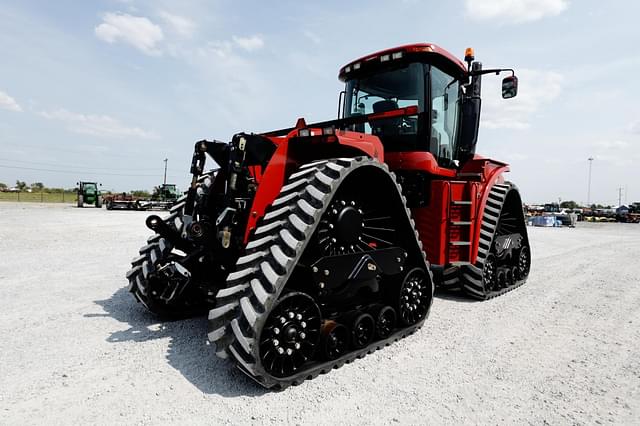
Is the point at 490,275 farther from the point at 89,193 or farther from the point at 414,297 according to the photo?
the point at 89,193

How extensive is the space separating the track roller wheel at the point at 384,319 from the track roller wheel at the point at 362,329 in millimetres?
109

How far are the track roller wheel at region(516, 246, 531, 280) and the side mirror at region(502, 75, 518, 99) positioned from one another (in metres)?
3.13

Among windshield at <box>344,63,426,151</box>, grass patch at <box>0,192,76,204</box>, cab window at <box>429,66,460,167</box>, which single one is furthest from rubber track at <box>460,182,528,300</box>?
grass patch at <box>0,192,76,204</box>

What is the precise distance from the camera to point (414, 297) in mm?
4430

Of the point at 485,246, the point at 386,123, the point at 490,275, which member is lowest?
the point at 490,275

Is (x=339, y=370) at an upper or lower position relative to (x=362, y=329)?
lower

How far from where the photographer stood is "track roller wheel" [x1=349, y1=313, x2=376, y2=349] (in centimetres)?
358

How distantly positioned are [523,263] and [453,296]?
92.4 inches

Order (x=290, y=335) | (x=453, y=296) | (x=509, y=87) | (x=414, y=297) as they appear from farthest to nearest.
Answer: (x=453, y=296) → (x=509, y=87) → (x=414, y=297) → (x=290, y=335)

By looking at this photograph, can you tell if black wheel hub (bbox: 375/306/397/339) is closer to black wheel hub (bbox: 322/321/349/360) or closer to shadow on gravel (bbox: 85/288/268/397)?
black wheel hub (bbox: 322/321/349/360)

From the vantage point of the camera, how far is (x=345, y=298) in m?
3.84

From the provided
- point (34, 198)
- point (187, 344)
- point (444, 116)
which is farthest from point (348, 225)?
point (34, 198)

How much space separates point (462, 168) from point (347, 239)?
3.63 metres

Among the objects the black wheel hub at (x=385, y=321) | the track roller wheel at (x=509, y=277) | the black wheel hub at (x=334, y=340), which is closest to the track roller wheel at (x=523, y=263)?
the track roller wheel at (x=509, y=277)
